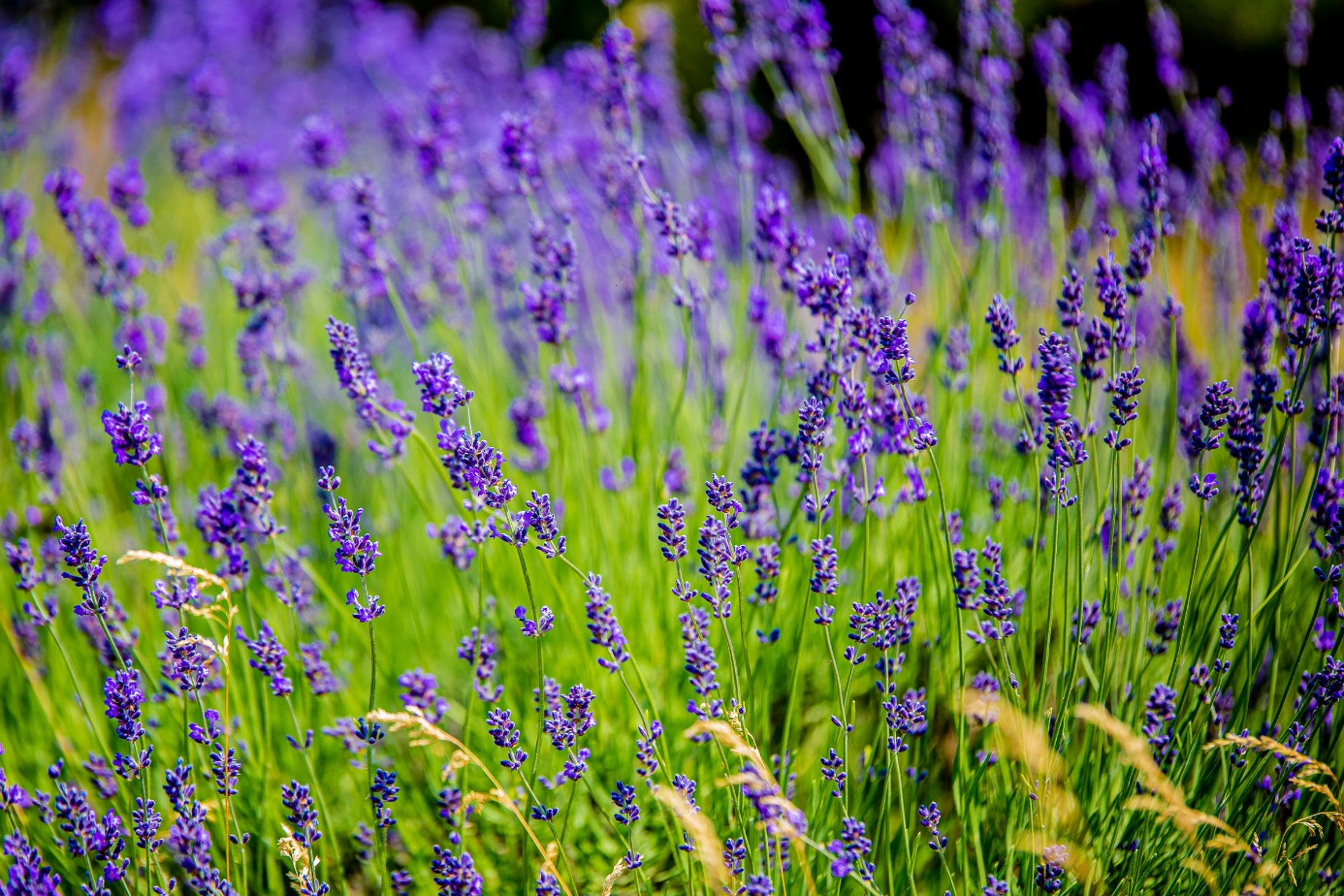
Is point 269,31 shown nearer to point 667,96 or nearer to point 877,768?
point 667,96

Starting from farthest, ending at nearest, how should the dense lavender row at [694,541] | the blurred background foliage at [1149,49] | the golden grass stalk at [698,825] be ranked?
the blurred background foliage at [1149,49], the dense lavender row at [694,541], the golden grass stalk at [698,825]

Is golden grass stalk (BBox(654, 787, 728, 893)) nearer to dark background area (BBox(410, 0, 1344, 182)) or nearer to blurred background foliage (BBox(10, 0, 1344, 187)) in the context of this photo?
blurred background foliage (BBox(10, 0, 1344, 187))

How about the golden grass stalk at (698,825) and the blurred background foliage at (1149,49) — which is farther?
the blurred background foliage at (1149,49)

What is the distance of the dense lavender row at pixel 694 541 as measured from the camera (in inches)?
58.7

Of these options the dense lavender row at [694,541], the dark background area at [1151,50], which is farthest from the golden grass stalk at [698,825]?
the dark background area at [1151,50]

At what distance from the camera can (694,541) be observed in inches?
87.6

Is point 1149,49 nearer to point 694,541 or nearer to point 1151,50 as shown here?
point 1151,50

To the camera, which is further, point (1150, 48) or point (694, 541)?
point (1150, 48)

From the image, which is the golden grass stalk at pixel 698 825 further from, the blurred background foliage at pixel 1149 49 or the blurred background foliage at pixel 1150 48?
the blurred background foliage at pixel 1150 48

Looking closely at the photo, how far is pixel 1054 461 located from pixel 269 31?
6084 millimetres

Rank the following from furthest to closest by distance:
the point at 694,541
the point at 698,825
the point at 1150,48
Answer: the point at 1150,48, the point at 694,541, the point at 698,825

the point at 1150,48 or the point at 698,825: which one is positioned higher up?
the point at 1150,48

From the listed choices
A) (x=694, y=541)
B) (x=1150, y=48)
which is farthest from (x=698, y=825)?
(x=1150, y=48)

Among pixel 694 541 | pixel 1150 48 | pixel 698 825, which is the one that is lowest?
pixel 698 825
